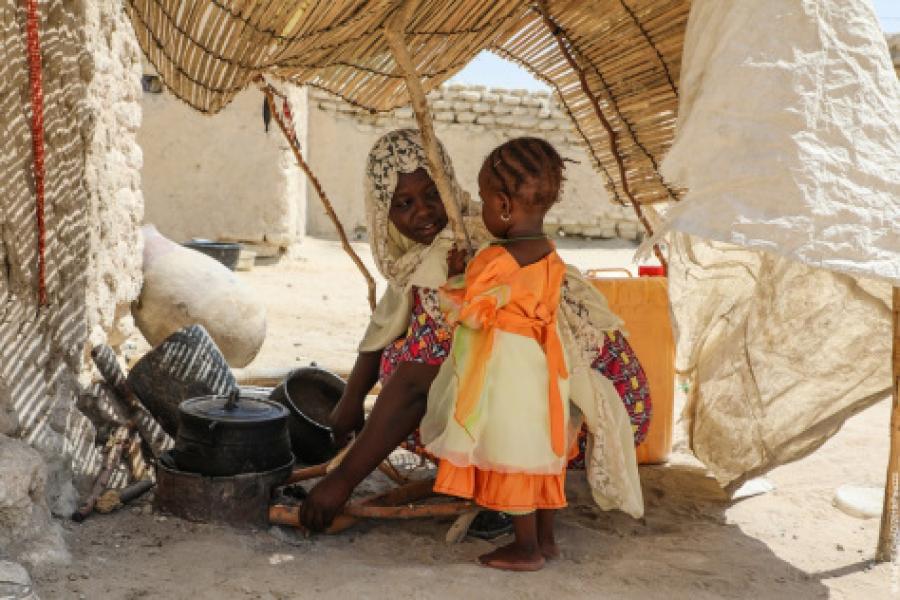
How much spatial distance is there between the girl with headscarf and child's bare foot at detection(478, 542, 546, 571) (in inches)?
11.9

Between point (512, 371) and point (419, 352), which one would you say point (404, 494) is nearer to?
point (419, 352)

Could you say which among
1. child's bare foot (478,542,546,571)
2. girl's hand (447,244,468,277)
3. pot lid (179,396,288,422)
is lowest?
child's bare foot (478,542,546,571)

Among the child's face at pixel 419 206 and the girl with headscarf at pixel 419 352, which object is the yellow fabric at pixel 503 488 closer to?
the girl with headscarf at pixel 419 352

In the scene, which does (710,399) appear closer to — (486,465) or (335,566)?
(486,465)

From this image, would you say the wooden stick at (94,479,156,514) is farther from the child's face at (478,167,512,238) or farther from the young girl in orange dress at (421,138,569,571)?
the child's face at (478,167,512,238)

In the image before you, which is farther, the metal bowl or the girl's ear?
the metal bowl

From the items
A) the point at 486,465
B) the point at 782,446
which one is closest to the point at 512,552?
the point at 486,465

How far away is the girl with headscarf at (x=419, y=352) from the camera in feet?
9.21

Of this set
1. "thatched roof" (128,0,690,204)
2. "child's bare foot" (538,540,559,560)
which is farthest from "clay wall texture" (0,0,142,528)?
"child's bare foot" (538,540,559,560)

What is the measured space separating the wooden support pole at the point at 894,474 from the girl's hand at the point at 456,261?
1.27 meters

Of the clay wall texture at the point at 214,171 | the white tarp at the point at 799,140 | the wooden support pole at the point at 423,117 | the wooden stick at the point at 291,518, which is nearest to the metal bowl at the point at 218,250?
the clay wall texture at the point at 214,171

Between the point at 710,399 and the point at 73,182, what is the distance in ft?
7.84

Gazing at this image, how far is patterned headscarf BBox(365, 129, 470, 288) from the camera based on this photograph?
10.2ft

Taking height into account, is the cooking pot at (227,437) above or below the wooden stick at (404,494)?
above
